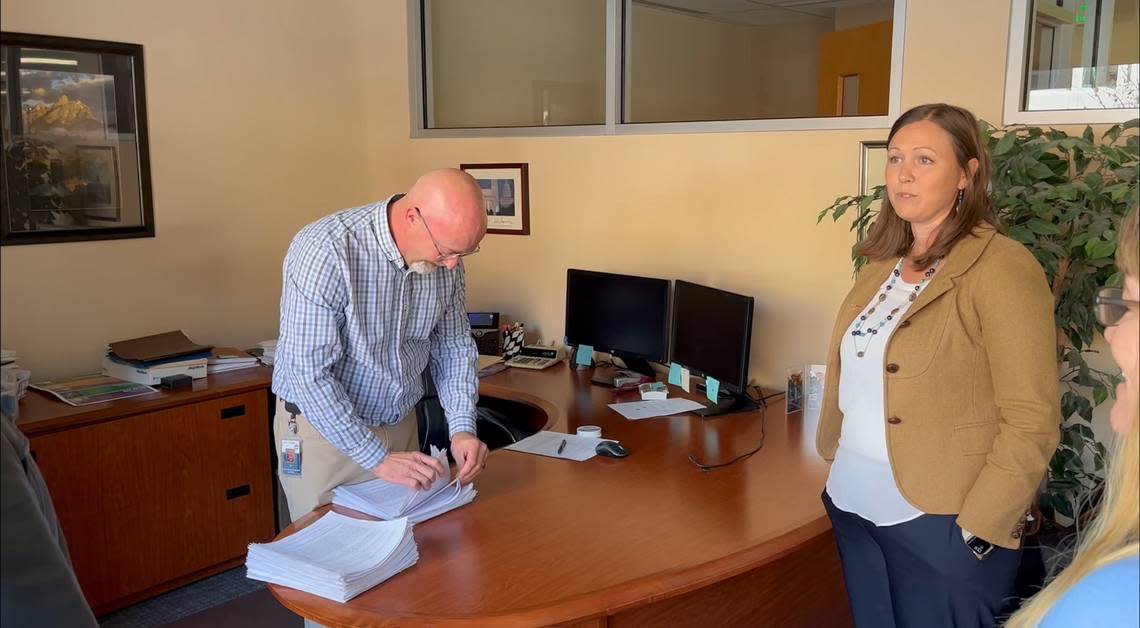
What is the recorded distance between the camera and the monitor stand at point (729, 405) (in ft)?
10.3

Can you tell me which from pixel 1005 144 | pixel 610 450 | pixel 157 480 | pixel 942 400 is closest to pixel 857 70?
pixel 1005 144

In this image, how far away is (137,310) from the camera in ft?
12.5

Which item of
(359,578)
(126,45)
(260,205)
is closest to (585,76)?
(260,205)

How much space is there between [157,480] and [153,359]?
0.44m

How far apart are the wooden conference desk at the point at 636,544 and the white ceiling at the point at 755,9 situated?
4.88 feet

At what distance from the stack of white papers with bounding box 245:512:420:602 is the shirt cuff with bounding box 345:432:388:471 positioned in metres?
0.19

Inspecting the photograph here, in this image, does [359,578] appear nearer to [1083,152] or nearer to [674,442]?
[674,442]

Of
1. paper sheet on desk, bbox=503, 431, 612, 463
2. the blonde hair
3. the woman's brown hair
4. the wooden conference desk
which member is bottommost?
the wooden conference desk

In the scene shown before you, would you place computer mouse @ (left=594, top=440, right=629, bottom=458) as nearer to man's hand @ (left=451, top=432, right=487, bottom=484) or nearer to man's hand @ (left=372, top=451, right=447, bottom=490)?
man's hand @ (left=451, top=432, right=487, bottom=484)

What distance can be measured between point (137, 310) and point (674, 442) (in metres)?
2.28

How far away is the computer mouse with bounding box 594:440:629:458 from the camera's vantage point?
2.69 m

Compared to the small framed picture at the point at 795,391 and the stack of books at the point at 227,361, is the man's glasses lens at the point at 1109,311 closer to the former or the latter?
the small framed picture at the point at 795,391

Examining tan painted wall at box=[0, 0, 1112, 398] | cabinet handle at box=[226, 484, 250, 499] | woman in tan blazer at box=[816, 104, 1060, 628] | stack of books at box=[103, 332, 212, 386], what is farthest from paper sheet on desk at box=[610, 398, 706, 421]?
stack of books at box=[103, 332, 212, 386]

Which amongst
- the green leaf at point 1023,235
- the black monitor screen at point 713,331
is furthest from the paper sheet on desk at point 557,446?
the green leaf at point 1023,235
